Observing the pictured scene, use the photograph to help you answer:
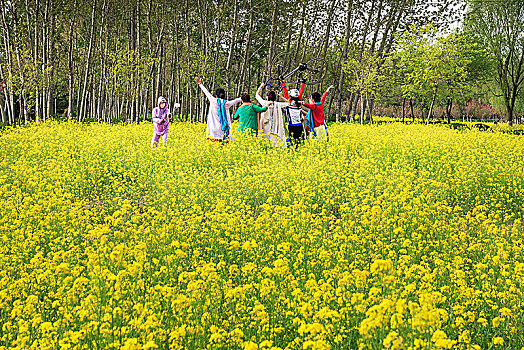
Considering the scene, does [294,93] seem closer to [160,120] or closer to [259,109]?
[259,109]

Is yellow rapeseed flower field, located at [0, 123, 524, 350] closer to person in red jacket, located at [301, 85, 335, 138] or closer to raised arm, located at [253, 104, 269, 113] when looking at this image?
raised arm, located at [253, 104, 269, 113]

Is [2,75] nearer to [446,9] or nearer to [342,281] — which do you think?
[342,281]

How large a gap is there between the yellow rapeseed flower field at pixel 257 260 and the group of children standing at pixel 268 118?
1.94 meters

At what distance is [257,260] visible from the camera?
444 cm

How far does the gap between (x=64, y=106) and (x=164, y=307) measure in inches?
2081

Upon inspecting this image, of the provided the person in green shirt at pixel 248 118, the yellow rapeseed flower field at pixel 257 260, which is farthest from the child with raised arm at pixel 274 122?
the yellow rapeseed flower field at pixel 257 260

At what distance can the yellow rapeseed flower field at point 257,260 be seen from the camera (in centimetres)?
289

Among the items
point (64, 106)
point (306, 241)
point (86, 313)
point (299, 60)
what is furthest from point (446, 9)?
point (64, 106)

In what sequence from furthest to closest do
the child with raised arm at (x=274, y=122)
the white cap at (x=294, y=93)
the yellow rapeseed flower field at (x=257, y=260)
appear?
the child with raised arm at (x=274, y=122) < the white cap at (x=294, y=93) < the yellow rapeseed flower field at (x=257, y=260)

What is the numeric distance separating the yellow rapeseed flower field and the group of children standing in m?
1.94

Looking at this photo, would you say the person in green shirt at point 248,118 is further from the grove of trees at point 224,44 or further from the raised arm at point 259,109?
the grove of trees at point 224,44

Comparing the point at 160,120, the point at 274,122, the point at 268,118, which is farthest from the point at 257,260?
the point at 160,120

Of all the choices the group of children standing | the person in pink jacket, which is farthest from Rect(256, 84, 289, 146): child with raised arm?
the person in pink jacket

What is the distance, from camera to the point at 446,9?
1165 inches
